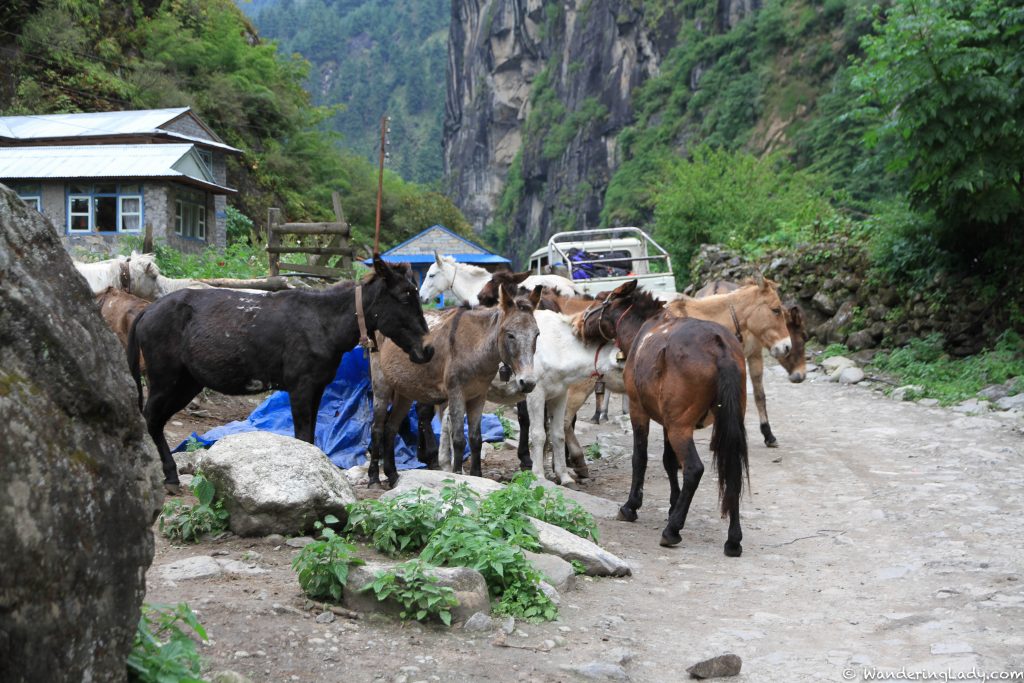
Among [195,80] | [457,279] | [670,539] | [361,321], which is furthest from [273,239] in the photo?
[195,80]

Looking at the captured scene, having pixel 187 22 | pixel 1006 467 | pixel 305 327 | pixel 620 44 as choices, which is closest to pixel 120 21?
pixel 187 22

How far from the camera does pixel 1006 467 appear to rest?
8.97 m

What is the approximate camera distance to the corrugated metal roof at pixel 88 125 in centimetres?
3092

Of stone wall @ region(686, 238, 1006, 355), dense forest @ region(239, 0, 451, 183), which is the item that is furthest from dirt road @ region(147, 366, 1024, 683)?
dense forest @ region(239, 0, 451, 183)

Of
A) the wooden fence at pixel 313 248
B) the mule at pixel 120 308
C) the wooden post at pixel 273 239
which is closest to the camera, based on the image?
the mule at pixel 120 308

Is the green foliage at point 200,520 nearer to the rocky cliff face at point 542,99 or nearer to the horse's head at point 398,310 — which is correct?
the horse's head at point 398,310

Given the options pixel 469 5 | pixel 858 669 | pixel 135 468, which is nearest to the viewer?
pixel 135 468

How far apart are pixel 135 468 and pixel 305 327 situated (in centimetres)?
457

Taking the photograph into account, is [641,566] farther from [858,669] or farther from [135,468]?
[135,468]

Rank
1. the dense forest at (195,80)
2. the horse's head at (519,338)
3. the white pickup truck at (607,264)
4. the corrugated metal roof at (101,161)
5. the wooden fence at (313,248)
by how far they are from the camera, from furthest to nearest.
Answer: the dense forest at (195,80) < the corrugated metal roof at (101,161) < the white pickup truck at (607,264) < the wooden fence at (313,248) < the horse's head at (519,338)

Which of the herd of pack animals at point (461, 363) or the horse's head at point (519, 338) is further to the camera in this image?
the horse's head at point (519, 338)

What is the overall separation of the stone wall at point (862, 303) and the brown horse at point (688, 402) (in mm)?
11183

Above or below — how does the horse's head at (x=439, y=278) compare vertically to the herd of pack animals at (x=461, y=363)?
above

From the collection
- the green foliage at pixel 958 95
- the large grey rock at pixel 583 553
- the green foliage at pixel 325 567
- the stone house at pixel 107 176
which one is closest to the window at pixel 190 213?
the stone house at pixel 107 176
